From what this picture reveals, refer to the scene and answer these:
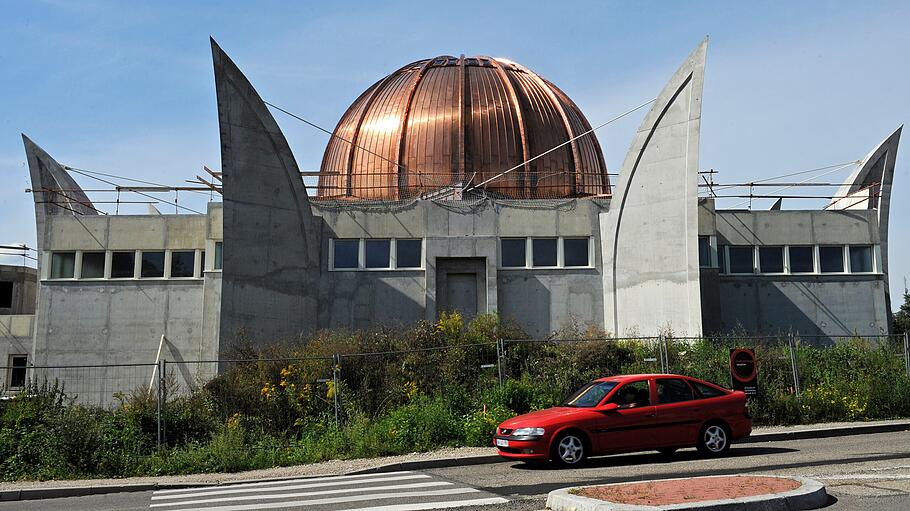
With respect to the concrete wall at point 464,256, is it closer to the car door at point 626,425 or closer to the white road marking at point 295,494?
the car door at point 626,425

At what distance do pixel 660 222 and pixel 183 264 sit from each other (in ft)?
56.7

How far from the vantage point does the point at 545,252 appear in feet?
102

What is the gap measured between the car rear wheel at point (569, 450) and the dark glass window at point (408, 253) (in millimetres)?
18278

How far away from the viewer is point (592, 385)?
46.3ft

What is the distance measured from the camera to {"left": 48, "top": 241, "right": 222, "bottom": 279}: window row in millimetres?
30500

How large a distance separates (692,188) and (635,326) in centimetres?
516

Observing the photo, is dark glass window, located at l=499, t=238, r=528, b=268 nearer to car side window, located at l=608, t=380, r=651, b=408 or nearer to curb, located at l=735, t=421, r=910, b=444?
curb, located at l=735, t=421, r=910, b=444

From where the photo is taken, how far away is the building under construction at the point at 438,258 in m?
28.3

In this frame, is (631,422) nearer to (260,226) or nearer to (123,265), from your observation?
(260,226)

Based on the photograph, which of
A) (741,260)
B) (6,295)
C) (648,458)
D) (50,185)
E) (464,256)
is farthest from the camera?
(6,295)

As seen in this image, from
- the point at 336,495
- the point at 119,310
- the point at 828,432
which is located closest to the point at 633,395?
the point at 336,495

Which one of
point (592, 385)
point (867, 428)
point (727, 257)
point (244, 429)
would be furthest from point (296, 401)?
point (727, 257)

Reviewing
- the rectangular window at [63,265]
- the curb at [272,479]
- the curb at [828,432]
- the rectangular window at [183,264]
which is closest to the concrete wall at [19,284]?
the rectangular window at [63,265]

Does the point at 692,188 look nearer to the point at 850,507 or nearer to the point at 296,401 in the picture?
the point at 296,401
